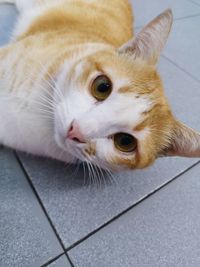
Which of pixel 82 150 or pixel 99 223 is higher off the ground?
pixel 82 150

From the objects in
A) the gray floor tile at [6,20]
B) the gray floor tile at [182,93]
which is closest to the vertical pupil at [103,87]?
the gray floor tile at [182,93]

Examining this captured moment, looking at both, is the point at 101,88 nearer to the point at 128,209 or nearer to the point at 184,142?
the point at 184,142

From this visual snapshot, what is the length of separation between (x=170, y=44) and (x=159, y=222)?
112 cm

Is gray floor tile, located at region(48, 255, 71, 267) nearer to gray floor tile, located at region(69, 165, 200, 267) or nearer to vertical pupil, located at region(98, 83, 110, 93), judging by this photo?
gray floor tile, located at region(69, 165, 200, 267)

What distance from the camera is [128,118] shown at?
71 centimetres

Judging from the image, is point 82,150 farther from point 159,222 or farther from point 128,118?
point 159,222

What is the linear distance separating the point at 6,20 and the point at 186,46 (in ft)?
3.30

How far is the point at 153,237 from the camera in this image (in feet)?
2.67

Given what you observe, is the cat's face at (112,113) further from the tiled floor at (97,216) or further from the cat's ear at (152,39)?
the tiled floor at (97,216)

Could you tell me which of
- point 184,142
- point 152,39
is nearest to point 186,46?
point 152,39

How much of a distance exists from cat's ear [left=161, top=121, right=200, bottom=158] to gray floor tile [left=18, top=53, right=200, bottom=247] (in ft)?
0.47

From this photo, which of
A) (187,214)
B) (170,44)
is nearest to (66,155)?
(187,214)

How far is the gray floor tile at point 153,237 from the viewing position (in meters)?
0.75

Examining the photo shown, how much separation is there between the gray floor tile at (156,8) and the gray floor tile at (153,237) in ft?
3.70
